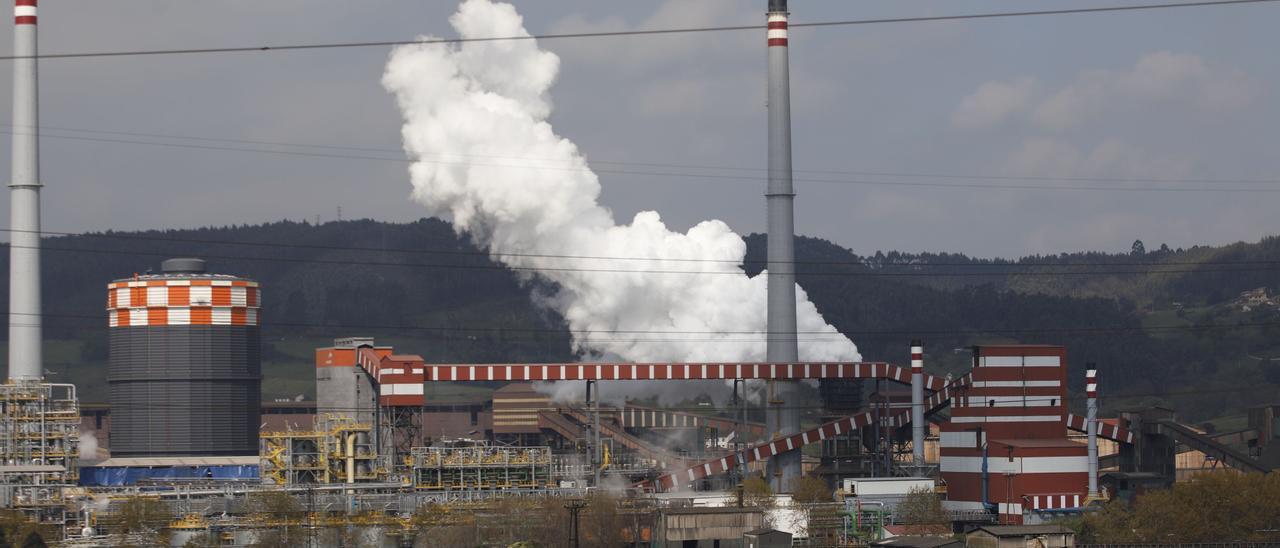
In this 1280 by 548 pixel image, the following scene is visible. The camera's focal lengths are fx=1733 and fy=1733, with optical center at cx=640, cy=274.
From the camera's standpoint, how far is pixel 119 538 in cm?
7469

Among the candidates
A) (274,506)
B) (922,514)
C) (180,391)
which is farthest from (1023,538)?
(180,391)

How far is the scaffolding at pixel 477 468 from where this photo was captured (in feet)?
282

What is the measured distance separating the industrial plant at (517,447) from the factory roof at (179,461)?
1.31ft

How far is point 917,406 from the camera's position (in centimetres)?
9131

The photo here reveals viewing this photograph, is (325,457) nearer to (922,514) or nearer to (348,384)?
(348,384)

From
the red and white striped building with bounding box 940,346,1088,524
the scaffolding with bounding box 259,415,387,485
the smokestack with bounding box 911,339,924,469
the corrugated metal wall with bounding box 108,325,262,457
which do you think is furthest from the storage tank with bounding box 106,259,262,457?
the red and white striped building with bounding box 940,346,1088,524

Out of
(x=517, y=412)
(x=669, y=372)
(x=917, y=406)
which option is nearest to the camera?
(x=917, y=406)

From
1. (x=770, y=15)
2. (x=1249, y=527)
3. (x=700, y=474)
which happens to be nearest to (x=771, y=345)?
(x=700, y=474)

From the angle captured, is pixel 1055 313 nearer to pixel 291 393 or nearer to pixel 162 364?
pixel 291 393

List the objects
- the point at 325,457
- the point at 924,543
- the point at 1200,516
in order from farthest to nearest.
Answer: the point at 325,457
the point at 1200,516
the point at 924,543

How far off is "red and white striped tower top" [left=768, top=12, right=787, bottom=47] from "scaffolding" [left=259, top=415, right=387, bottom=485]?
106 ft

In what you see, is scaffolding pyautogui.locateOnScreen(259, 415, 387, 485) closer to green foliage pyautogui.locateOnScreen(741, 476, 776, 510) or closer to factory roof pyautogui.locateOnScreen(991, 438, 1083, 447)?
green foliage pyautogui.locateOnScreen(741, 476, 776, 510)

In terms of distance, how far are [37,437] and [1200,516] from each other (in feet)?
188

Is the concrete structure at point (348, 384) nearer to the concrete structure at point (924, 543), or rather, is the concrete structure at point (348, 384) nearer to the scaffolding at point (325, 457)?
the scaffolding at point (325, 457)
